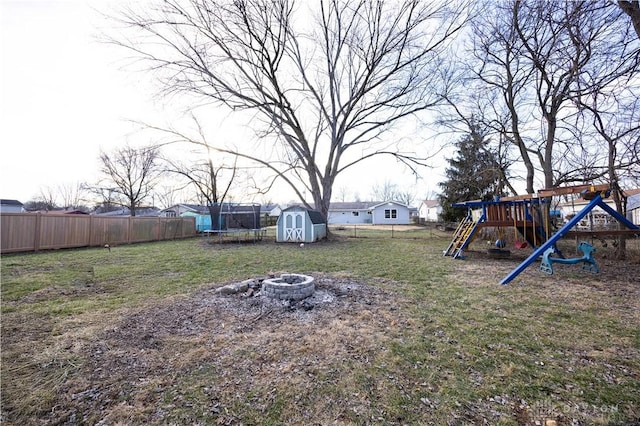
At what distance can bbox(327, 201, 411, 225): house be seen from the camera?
3462cm

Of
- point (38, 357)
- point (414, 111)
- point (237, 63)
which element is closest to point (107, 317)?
point (38, 357)

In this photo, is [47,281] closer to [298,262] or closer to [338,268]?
[298,262]

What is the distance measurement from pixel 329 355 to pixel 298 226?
1180cm

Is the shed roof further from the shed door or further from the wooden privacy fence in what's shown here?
the wooden privacy fence

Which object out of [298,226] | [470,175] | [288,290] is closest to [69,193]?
[298,226]

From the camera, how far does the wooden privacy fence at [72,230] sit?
32.7 ft

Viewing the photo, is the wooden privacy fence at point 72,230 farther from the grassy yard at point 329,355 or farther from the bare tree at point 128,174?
the bare tree at point 128,174

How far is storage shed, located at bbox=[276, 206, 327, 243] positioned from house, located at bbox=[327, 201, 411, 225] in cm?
2186

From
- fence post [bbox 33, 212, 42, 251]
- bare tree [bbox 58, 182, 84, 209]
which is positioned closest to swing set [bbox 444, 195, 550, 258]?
fence post [bbox 33, 212, 42, 251]

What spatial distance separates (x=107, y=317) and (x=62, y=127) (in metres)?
6.46

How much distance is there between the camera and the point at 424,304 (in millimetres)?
4281

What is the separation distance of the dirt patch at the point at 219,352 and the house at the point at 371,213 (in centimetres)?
3122

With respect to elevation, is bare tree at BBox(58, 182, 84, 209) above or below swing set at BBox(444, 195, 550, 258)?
above

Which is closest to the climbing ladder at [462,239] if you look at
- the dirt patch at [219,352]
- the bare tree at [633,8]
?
the dirt patch at [219,352]
